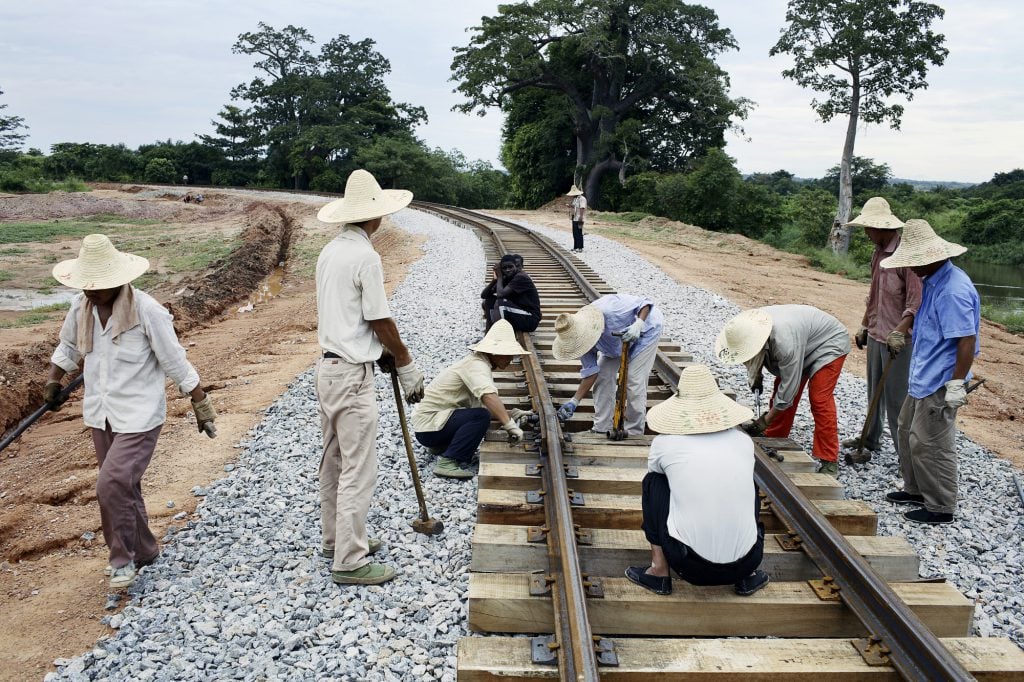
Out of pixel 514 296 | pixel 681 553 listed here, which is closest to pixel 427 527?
pixel 681 553

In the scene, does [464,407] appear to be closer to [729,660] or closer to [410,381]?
[410,381]

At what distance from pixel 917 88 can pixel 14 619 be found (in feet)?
99.7

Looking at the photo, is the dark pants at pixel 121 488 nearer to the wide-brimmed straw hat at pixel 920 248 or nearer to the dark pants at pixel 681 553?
the dark pants at pixel 681 553

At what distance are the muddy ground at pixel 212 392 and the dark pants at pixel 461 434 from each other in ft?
5.23

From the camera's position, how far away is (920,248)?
478 centimetres

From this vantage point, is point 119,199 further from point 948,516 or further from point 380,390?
point 948,516

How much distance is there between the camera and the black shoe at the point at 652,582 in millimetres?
3483

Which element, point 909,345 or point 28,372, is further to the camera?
point 28,372

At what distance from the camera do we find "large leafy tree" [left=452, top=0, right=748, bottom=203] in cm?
3344

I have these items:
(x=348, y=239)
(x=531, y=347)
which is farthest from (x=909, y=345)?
(x=348, y=239)

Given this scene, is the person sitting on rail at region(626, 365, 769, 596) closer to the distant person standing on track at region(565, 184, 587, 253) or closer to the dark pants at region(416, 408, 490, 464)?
the dark pants at region(416, 408, 490, 464)

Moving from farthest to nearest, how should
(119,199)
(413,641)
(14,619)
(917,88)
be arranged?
(119,199)
(917,88)
(14,619)
(413,641)

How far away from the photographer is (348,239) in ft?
12.4

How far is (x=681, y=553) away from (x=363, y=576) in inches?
63.7
